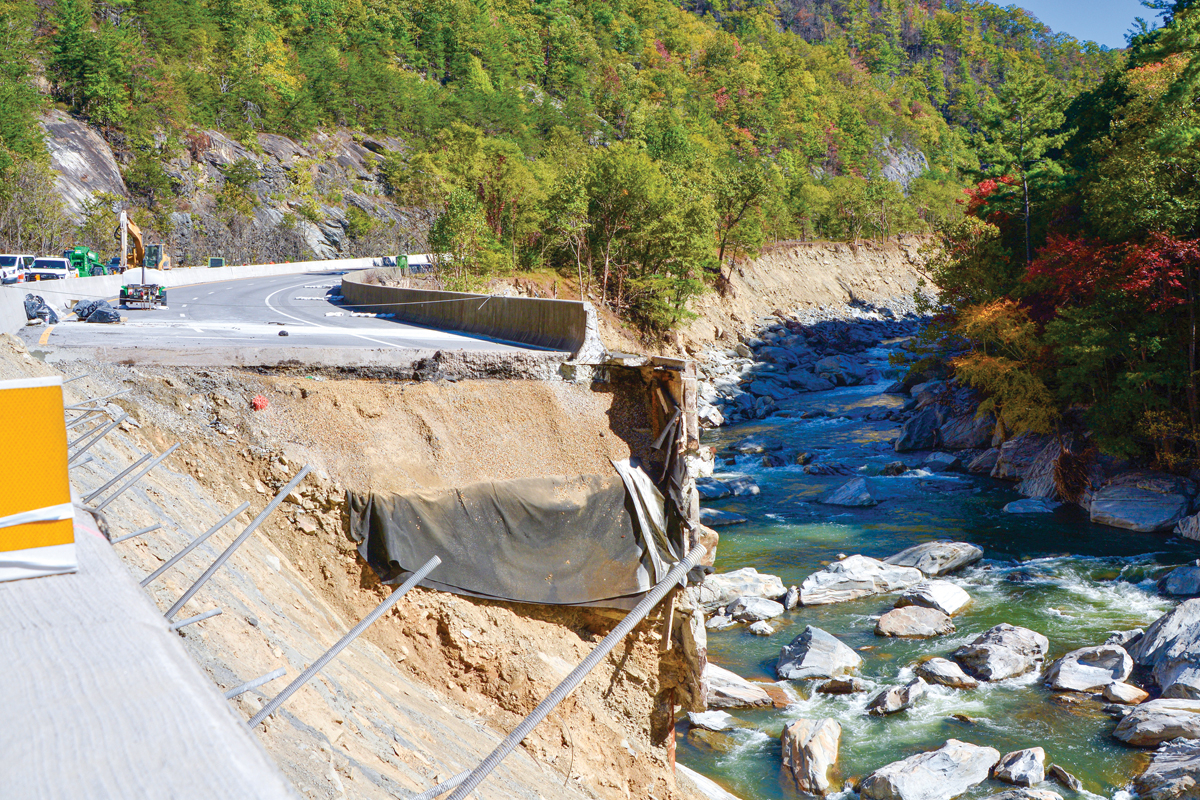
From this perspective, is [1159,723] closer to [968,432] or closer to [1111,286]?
[1111,286]

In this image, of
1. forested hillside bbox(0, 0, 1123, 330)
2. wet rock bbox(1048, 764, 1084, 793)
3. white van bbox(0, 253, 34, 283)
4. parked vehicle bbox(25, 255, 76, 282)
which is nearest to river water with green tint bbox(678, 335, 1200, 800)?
wet rock bbox(1048, 764, 1084, 793)

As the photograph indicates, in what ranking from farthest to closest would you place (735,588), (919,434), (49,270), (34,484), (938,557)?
(49,270) < (919,434) < (938,557) < (735,588) < (34,484)

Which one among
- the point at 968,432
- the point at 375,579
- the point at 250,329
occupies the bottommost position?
the point at 968,432

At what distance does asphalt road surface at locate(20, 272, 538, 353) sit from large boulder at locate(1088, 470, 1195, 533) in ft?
57.7

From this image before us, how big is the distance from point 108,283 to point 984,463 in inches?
1421

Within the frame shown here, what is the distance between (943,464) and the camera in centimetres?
2997

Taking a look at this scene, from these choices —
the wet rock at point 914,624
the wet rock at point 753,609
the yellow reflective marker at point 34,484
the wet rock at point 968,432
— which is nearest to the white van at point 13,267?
the wet rock at point 753,609

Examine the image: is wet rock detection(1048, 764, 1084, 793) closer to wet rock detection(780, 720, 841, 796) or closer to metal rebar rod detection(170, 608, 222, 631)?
wet rock detection(780, 720, 841, 796)

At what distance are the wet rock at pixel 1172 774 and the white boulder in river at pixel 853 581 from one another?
7.43 meters

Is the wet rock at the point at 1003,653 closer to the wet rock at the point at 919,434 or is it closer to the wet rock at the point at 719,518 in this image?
the wet rock at the point at 719,518

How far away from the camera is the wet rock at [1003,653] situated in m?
15.2

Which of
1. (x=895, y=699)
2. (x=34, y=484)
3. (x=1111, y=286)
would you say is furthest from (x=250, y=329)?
(x=1111, y=286)

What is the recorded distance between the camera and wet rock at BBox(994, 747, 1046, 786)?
39.3 ft

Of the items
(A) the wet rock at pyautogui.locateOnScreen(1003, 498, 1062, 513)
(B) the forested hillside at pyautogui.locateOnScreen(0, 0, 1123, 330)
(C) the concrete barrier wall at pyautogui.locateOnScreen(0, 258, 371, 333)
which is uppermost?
(B) the forested hillside at pyautogui.locateOnScreen(0, 0, 1123, 330)
